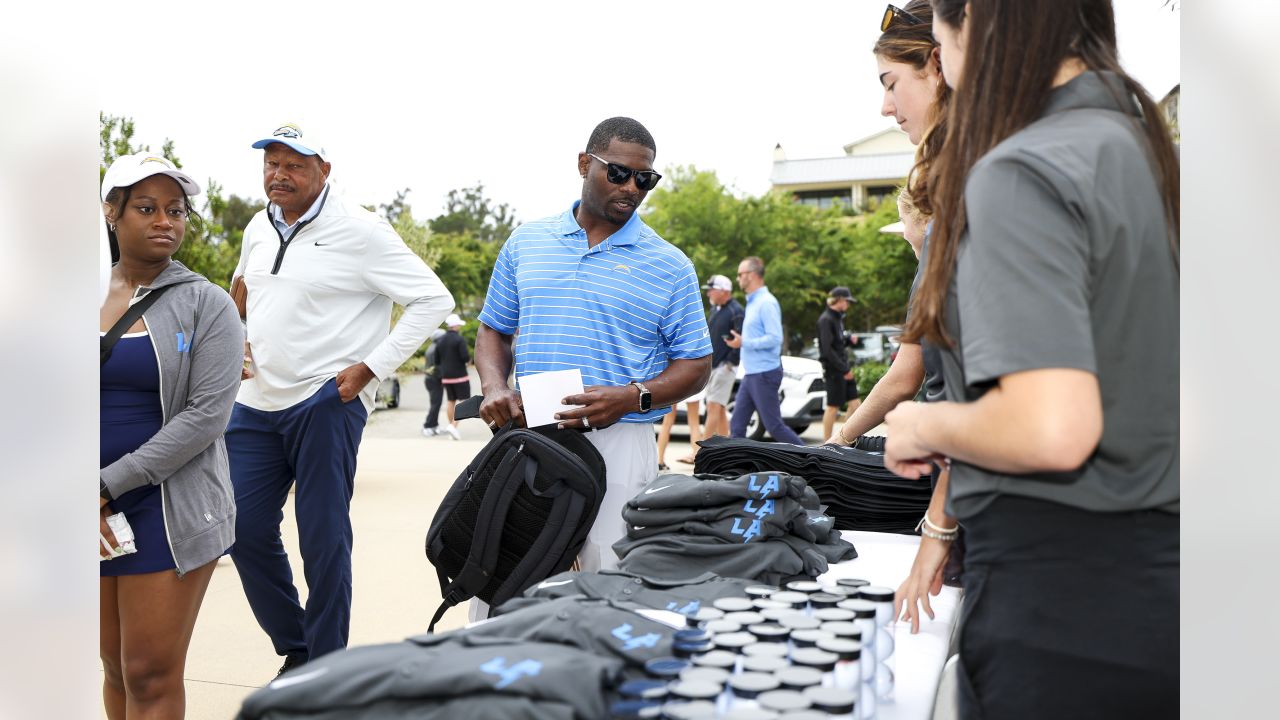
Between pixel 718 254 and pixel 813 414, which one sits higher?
pixel 718 254

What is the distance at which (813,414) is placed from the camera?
1315 centimetres

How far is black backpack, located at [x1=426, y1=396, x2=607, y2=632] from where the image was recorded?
2.92 m

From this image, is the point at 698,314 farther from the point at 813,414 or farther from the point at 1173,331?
the point at 813,414

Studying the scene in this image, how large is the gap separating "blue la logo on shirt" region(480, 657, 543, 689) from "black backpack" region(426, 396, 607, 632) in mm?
1656

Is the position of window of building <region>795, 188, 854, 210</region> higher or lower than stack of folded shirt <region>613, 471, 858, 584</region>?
higher

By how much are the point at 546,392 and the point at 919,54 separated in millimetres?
1573

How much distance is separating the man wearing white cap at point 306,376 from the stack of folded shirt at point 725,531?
6.33 ft

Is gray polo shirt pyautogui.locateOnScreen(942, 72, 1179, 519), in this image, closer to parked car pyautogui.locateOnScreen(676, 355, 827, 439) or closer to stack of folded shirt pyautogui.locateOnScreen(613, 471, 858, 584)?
stack of folded shirt pyautogui.locateOnScreen(613, 471, 858, 584)

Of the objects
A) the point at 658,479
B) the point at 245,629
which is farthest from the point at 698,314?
the point at 245,629

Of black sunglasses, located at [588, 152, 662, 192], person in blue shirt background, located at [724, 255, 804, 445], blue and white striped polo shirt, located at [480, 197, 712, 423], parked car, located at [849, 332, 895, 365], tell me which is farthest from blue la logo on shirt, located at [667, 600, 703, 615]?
parked car, located at [849, 332, 895, 365]

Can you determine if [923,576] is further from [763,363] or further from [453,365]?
[453,365]

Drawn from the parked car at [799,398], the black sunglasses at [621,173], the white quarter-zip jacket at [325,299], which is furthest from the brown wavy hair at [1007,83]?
the parked car at [799,398]

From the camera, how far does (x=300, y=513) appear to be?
394 centimetres
